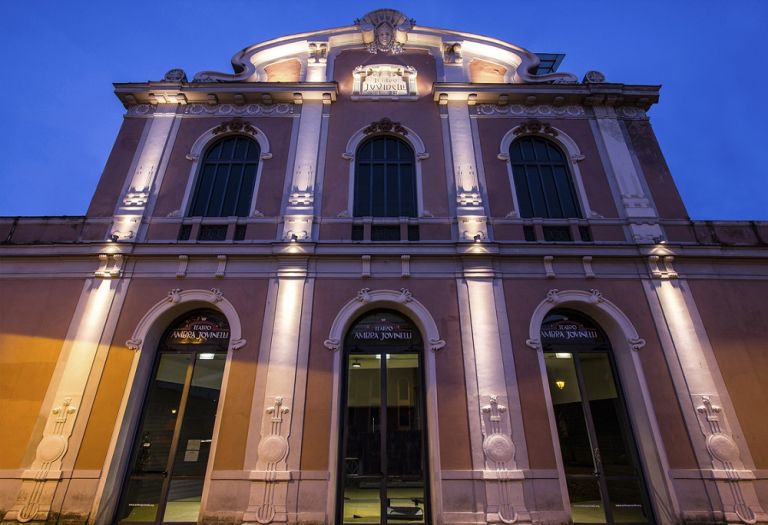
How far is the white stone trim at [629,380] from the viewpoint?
7.85 m

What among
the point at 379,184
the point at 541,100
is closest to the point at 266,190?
the point at 379,184

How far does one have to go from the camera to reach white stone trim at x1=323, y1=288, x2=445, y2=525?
7.81 metres

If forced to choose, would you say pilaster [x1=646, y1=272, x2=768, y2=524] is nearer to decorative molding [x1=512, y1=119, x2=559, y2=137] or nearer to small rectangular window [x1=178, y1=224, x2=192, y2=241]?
decorative molding [x1=512, y1=119, x2=559, y2=137]

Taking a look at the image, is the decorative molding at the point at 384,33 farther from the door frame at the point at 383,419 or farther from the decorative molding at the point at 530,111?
the door frame at the point at 383,419

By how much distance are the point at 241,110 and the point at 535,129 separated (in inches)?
353

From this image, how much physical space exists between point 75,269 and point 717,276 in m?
15.5

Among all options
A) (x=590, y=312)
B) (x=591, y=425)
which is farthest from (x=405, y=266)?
(x=591, y=425)

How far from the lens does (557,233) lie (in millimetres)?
10352

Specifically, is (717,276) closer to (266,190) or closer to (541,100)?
(541,100)

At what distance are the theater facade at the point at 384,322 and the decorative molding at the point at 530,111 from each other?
0.10 metres

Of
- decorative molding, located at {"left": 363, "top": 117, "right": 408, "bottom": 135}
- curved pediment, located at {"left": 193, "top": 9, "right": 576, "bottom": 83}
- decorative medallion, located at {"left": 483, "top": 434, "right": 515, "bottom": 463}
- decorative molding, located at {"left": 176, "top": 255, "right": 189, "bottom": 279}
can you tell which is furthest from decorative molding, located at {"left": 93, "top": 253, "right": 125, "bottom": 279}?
decorative medallion, located at {"left": 483, "top": 434, "right": 515, "bottom": 463}

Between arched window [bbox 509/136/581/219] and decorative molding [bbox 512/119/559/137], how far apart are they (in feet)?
0.64

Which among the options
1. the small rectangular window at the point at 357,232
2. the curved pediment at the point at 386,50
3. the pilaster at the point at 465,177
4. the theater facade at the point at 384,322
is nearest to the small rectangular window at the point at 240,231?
the theater facade at the point at 384,322

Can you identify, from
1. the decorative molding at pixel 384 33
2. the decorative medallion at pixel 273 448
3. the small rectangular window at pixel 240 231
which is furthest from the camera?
the decorative molding at pixel 384 33
